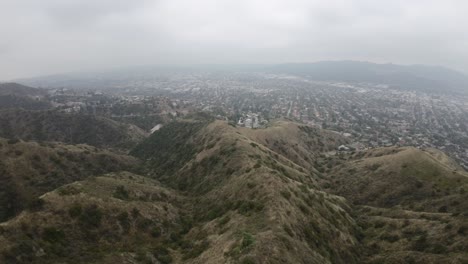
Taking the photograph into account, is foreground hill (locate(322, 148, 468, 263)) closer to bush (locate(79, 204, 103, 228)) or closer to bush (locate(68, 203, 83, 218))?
bush (locate(79, 204, 103, 228))

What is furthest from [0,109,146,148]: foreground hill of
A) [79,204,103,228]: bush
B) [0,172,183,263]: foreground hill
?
[79,204,103,228]: bush

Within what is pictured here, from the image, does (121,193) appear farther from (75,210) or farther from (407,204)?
(407,204)

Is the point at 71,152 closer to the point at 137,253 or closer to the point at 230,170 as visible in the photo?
the point at 230,170

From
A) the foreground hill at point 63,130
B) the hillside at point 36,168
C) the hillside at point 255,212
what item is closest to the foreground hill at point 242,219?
the hillside at point 255,212

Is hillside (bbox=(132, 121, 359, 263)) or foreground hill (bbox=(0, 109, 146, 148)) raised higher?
hillside (bbox=(132, 121, 359, 263))

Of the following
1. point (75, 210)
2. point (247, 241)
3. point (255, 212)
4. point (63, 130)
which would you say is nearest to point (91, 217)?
point (75, 210)
